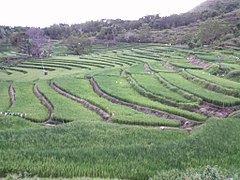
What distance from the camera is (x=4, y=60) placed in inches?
3041

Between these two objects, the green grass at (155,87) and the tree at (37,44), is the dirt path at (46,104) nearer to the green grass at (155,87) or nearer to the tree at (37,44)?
the green grass at (155,87)

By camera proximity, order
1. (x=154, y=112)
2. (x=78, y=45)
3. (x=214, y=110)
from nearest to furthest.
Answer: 1. (x=214, y=110)
2. (x=154, y=112)
3. (x=78, y=45)

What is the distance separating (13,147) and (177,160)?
8.98m

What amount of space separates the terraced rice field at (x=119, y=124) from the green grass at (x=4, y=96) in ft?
0.26

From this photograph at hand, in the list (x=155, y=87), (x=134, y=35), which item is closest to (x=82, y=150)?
(x=155, y=87)

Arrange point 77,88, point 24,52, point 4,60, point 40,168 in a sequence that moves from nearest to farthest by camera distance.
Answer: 1. point 40,168
2. point 77,88
3. point 4,60
4. point 24,52

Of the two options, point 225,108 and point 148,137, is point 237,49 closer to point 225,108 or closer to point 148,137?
point 225,108

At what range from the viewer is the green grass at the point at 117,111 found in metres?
27.0

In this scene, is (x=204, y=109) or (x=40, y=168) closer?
(x=40, y=168)

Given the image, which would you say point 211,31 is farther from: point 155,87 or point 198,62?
point 155,87

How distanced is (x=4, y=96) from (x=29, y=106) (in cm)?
666

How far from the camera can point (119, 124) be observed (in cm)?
2659

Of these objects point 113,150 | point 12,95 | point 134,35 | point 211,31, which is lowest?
point 12,95

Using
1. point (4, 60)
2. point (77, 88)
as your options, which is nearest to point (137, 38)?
point (4, 60)
